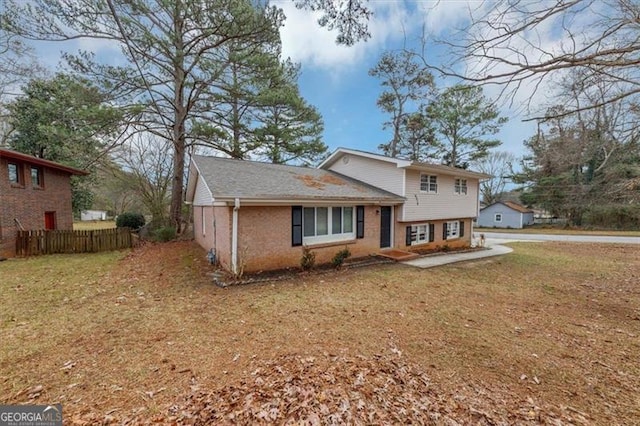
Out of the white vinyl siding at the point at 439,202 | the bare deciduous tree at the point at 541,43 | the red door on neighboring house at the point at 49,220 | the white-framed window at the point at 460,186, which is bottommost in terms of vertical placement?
the red door on neighboring house at the point at 49,220

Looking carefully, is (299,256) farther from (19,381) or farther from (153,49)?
(153,49)

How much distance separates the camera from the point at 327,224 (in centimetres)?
1043

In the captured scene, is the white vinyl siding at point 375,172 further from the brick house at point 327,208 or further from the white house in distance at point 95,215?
the white house in distance at point 95,215

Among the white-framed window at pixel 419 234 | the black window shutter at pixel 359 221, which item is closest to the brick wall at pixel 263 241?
the black window shutter at pixel 359 221

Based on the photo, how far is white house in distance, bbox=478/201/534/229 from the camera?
34.5m

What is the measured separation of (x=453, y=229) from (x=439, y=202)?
268 cm

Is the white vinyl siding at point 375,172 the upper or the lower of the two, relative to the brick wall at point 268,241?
upper

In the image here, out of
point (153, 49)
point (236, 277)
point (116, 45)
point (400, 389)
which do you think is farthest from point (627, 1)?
point (116, 45)

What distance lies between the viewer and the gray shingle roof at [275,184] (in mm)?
8578

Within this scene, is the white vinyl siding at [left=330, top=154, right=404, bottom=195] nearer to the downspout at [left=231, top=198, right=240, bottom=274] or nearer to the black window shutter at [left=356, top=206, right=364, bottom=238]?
the black window shutter at [left=356, top=206, right=364, bottom=238]

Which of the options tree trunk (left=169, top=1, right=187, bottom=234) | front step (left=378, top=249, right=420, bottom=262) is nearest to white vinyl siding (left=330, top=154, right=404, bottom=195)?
front step (left=378, top=249, right=420, bottom=262)

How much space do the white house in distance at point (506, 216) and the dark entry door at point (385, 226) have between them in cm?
3107

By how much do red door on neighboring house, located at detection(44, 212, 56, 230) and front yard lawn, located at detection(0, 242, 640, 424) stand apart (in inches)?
237

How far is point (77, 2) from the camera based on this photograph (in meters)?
10.4
